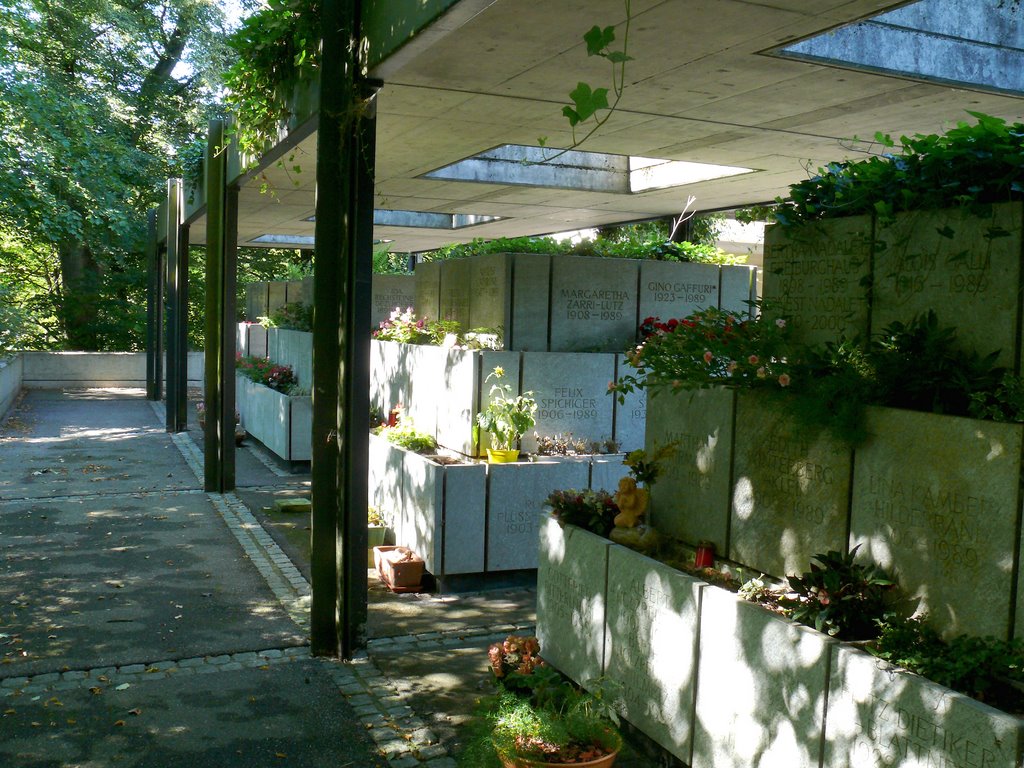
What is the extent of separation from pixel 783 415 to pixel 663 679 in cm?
135

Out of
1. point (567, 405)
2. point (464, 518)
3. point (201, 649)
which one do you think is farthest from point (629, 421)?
point (201, 649)

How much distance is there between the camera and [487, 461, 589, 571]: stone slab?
7902 mm

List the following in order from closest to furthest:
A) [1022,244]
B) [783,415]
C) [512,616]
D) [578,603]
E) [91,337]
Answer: [1022,244] → [783,415] → [578,603] → [512,616] → [91,337]

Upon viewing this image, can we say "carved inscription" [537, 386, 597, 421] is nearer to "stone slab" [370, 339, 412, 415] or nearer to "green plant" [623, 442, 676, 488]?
"stone slab" [370, 339, 412, 415]

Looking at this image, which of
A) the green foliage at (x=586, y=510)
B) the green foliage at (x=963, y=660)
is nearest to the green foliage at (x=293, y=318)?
the green foliage at (x=586, y=510)

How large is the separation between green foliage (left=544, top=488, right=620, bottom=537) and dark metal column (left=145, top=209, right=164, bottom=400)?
1663 centimetres

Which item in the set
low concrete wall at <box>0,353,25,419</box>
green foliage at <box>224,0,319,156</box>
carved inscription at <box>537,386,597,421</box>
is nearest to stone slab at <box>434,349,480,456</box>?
carved inscription at <box>537,386,597,421</box>

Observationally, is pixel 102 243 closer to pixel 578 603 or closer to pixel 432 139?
pixel 432 139

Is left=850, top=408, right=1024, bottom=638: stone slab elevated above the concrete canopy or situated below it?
below

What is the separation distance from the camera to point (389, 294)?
14.1 meters

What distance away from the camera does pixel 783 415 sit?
452cm

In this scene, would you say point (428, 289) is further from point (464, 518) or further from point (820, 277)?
point (820, 277)

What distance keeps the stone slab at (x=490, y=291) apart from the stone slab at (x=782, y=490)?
394 centimetres

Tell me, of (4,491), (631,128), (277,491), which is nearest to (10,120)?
(4,491)
